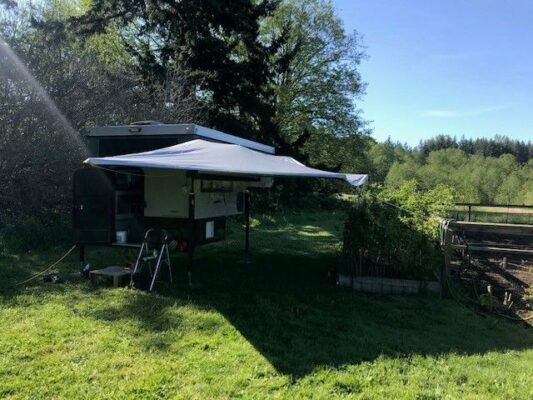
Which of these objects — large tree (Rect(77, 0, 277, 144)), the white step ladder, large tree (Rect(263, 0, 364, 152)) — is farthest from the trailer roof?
large tree (Rect(263, 0, 364, 152))

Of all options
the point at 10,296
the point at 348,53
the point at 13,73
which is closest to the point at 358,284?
the point at 10,296

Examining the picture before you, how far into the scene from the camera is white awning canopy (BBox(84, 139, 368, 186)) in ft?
16.4

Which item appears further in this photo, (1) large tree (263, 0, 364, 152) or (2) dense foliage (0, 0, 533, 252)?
(1) large tree (263, 0, 364, 152)

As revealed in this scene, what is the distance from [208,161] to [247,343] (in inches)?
91.1

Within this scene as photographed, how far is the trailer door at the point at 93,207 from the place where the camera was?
19.7ft

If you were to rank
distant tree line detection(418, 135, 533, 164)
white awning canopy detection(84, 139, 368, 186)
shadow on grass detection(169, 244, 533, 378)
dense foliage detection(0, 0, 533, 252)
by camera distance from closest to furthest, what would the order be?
shadow on grass detection(169, 244, 533, 378) → white awning canopy detection(84, 139, 368, 186) → dense foliage detection(0, 0, 533, 252) → distant tree line detection(418, 135, 533, 164)

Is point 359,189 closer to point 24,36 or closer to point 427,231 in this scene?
point 427,231

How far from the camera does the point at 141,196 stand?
6.51 metres

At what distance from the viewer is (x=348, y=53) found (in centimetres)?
2283

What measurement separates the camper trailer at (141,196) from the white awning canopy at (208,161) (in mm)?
324

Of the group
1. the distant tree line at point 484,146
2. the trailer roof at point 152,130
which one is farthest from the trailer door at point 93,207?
the distant tree line at point 484,146

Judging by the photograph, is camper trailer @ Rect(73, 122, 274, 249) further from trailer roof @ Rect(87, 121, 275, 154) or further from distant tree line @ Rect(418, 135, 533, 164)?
distant tree line @ Rect(418, 135, 533, 164)

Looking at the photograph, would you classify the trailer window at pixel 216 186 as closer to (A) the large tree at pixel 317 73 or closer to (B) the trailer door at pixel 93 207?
(B) the trailer door at pixel 93 207

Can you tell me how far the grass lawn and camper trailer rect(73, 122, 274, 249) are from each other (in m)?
0.72
